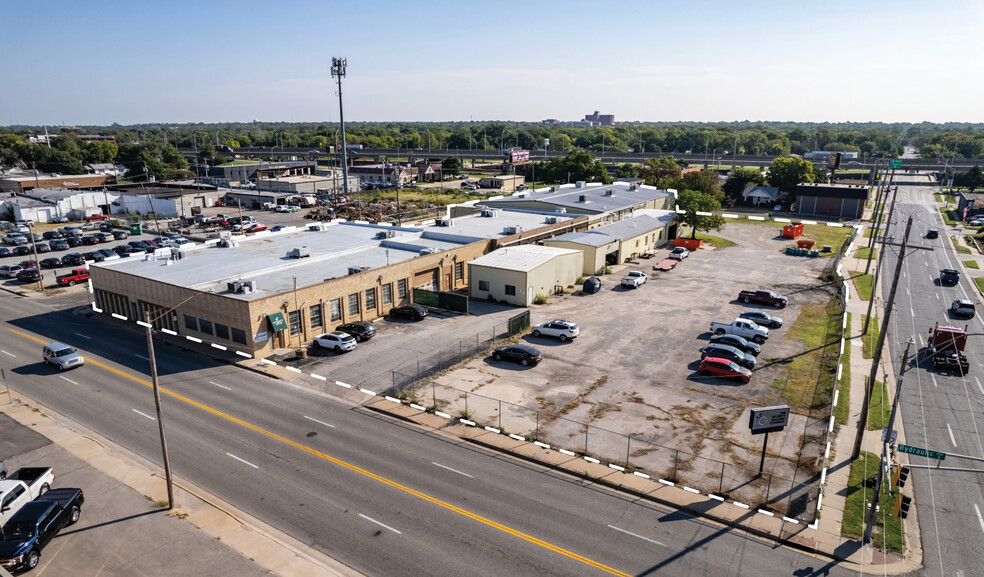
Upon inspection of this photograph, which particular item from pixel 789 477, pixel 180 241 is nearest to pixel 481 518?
pixel 789 477

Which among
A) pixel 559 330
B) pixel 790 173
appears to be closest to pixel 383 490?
pixel 559 330

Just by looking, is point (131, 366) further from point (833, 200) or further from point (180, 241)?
point (833, 200)

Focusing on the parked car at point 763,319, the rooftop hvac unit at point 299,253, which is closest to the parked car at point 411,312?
the rooftop hvac unit at point 299,253

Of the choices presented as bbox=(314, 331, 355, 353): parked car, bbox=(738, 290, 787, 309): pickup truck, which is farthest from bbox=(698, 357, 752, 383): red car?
bbox=(314, 331, 355, 353): parked car

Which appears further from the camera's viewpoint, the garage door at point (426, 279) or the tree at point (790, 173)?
the tree at point (790, 173)

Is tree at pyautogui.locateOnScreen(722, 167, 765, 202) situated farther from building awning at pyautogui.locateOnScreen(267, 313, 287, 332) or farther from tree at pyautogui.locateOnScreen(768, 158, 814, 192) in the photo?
building awning at pyautogui.locateOnScreen(267, 313, 287, 332)

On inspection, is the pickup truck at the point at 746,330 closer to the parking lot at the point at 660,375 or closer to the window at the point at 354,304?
the parking lot at the point at 660,375
